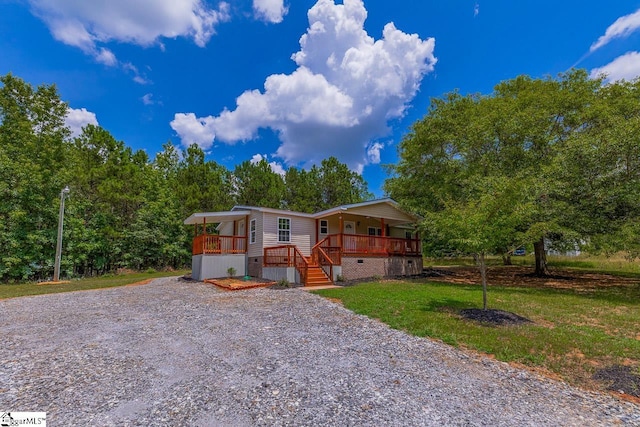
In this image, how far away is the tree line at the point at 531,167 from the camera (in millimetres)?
8312

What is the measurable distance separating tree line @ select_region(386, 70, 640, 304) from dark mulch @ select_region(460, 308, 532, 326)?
1506mm

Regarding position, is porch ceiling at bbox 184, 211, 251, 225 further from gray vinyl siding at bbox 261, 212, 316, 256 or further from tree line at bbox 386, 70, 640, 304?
tree line at bbox 386, 70, 640, 304

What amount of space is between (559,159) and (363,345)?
1214 centimetres

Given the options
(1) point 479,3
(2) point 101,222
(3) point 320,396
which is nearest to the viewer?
(3) point 320,396

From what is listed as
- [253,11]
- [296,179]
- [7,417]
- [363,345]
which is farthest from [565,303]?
[296,179]

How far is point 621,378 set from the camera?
3984 millimetres

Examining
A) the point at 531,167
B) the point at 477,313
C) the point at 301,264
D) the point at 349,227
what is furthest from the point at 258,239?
the point at 531,167

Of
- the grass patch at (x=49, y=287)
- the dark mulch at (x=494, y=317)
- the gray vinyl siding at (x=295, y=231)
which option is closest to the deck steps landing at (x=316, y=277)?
the gray vinyl siding at (x=295, y=231)

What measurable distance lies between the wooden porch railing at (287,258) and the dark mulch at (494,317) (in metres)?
6.78

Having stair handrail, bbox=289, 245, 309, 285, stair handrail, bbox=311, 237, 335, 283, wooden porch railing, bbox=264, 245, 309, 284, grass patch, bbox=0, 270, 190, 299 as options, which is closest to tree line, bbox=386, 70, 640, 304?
stair handrail, bbox=311, 237, 335, 283

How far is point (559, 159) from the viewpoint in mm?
12172

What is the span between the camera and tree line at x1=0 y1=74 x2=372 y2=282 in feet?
57.0

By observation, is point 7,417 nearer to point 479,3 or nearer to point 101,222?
point 479,3

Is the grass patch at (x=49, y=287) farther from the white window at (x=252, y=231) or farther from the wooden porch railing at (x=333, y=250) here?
the wooden porch railing at (x=333, y=250)
